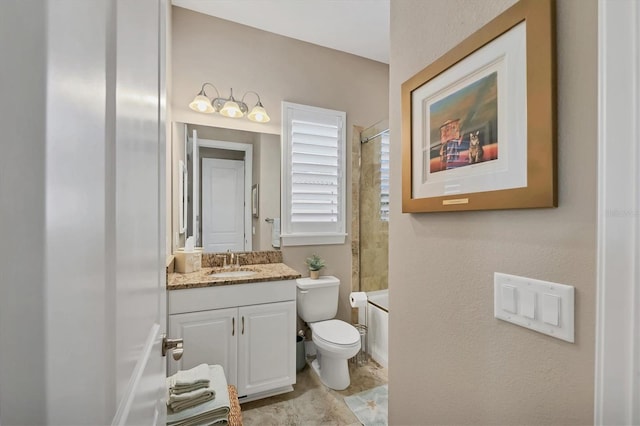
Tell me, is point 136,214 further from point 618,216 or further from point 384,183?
point 384,183

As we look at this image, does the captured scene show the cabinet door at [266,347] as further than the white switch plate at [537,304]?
Yes

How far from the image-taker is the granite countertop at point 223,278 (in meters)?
1.71

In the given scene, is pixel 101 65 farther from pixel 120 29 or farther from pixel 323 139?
pixel 323 139

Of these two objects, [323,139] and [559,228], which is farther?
[323,139]

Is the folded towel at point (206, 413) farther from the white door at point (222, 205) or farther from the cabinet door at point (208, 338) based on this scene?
the white door at point (222, 205)

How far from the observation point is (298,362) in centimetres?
225

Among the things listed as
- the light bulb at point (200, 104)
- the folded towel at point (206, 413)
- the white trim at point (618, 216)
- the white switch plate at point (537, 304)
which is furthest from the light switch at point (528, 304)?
the light bulb at point (200, 104)

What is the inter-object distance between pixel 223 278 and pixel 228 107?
141 cm

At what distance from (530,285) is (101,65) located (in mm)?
939

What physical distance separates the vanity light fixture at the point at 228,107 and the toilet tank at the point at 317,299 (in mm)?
1536

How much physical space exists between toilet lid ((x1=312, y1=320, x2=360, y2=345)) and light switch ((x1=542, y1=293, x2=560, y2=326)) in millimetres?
1567

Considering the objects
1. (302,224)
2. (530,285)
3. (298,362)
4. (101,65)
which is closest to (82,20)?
(101,65)

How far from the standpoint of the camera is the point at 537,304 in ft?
2.08

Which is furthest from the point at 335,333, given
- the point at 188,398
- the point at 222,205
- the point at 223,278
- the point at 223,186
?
the point at 223,186
